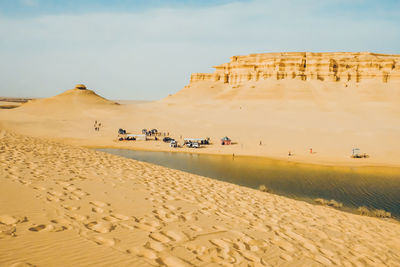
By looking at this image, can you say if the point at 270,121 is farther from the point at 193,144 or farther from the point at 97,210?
the point at 97,210

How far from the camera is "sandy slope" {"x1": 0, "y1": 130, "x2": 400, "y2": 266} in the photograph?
5.12 metres

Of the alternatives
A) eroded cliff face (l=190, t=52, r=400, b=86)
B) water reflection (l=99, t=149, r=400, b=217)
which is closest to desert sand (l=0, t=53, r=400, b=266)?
water reflection (l=99, t=149, r=400, b=217)

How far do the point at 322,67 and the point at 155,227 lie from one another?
97159 millimetres

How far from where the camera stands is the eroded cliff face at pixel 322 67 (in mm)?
84375

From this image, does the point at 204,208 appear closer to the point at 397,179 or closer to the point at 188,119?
the point at 397,179

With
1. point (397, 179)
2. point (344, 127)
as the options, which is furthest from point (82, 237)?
point (344, 127)

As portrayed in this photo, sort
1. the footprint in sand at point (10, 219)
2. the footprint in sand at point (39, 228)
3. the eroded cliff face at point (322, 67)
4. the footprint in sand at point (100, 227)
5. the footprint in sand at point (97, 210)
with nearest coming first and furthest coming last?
the footprint in sand at point (39, 228) → the footprint in sand at point (10, 219) → the footprint in sand at point (100, 227) → the footprint in sand at point (97, 210) → the eroded cliff face at point (322, 67)

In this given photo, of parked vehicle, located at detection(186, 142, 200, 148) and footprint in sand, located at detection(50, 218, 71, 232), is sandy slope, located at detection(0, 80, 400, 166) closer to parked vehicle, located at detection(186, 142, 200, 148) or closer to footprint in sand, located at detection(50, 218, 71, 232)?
parked vehicle, located at detection(186, 142, 200, 148)

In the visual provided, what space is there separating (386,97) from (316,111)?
77.1ft

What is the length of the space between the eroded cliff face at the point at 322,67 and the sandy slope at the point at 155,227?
291 feet

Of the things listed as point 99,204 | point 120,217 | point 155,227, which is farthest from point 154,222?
point 99,204

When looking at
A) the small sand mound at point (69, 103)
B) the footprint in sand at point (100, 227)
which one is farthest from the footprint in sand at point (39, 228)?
the small sand mound at point (69, 103)

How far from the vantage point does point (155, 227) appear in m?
6.67

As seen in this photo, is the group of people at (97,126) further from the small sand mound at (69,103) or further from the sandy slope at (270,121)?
the small sand mound at (69,103)
